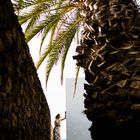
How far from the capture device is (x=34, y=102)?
3.60 metres

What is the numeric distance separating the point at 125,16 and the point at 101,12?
0.41 meters

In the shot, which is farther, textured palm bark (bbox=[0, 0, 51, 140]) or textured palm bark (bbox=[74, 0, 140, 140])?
textured palm bark (bbox=[74, 0, 140, 140])

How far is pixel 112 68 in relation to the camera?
4.94 m

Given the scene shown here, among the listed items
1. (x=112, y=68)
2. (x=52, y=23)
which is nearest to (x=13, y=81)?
(x=112, y=68)

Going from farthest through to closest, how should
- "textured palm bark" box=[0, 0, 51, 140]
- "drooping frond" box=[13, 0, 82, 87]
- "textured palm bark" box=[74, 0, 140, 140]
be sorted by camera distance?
1. "drooping frond" box=[13, 0, 82, 87]
2. "textured palm bark" box=[74, 0, 140, 140]
3. "textured palm bark" box=[0, 0, 51, 140]

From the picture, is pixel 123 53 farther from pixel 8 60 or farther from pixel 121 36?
pixel 8 60

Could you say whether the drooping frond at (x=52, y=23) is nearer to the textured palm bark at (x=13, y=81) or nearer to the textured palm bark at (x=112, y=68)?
the textured palm bark at (x=112, y=68)

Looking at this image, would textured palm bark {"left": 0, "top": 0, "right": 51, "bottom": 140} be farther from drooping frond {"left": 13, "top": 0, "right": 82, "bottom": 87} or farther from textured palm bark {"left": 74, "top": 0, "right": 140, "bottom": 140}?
drooping frond {"left": 13, "top": 0, "right": 82, "bottom": 87}

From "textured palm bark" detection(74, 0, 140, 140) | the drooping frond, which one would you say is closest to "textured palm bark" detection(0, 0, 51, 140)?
"textured palm bark" detection(74, 0, 140, 140)

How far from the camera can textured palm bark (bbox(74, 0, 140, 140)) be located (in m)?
4.62

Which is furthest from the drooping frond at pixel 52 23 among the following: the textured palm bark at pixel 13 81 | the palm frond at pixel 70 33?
the textured palm bark at pixel 13 81

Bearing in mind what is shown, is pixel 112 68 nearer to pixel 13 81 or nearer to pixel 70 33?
pixel 13 81

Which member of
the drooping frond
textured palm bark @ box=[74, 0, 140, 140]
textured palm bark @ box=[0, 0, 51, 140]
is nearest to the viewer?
textured palm bark @ box=[0, 0, 51, 140]

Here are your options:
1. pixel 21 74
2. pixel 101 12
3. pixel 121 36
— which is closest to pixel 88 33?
pixel 101 12
